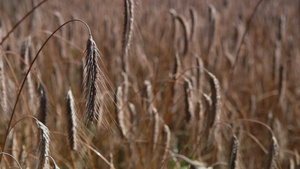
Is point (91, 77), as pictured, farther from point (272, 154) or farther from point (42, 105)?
point (272, 154)

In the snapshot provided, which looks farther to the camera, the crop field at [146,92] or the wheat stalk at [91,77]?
the crop field at [146,92]

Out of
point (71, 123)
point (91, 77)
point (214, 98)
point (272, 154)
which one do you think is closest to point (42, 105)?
point (71, 123)

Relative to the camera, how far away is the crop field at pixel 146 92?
1.35 metres

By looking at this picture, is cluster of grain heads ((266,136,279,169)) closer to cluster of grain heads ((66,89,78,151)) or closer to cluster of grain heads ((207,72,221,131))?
cluster of grain heads ((207,72,221,131))

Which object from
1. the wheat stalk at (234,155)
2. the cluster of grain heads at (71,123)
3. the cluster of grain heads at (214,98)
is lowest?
the wheat stalk at (234,155)

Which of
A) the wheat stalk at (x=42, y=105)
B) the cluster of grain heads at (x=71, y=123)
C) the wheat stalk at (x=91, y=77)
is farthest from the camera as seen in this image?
the wheat stalk at (x=42, y=105)

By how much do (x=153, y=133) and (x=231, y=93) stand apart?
49.6 inches

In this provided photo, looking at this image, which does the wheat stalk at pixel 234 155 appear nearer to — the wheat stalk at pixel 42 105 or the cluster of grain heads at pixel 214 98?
the cluster of grain heads at pixel 214 98

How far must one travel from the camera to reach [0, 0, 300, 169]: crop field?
4.42 feet

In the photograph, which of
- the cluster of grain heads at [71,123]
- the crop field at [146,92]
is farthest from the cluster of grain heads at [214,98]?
the cluster of grain heads at [71,123]

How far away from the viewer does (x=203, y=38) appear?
3.76 m

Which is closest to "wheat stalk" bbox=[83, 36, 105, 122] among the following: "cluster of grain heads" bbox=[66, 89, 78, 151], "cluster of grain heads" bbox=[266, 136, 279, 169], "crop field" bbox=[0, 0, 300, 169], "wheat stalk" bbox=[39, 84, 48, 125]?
"crop field" bbox=[0, 0, 300, 169]

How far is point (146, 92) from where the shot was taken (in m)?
1.92

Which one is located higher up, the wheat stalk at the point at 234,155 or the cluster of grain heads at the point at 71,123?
the cluster of grain heads at the point at 71,123
